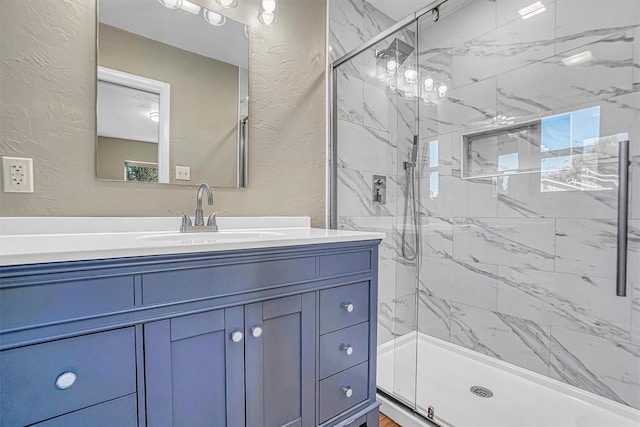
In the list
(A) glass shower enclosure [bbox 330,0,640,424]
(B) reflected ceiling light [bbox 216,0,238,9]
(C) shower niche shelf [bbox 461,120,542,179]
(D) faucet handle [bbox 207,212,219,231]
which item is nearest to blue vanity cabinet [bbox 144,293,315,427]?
(D) faucet handle [bbox 207,212,219,231]

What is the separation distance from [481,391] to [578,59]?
6.13ft

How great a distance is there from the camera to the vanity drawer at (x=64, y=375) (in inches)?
26.2

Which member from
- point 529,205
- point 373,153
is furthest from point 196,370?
point 529,205

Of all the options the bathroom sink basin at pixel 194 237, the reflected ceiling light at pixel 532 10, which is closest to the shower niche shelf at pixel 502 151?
the reflected ceiling light at pixel 532 10

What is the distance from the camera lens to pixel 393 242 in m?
2.10

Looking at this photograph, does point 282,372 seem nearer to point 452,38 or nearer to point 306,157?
point 306,157

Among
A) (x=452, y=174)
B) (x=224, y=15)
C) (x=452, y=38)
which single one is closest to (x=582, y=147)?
(x=452, y=174)

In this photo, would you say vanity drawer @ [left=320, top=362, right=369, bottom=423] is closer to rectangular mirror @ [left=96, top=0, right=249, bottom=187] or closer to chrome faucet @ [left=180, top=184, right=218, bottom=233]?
chrome faucet @ [left=180, top=184, right=218, bottom=233]

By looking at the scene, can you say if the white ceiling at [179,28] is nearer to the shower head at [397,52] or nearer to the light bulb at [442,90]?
the shower head at [397,52]

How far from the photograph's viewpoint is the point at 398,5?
6.86ft

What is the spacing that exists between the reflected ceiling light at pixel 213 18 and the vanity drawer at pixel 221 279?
1.22m

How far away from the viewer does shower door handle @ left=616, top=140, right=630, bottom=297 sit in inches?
57.4

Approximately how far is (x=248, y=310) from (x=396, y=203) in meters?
1.34

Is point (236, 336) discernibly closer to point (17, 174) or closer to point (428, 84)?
point (17, 174)
